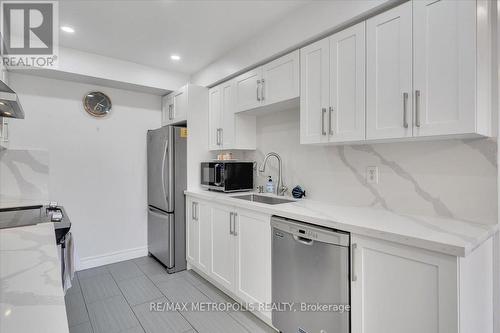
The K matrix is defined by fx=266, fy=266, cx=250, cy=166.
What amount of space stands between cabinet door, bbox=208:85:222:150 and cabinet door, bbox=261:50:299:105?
2.61 ft

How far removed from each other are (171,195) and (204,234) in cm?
63

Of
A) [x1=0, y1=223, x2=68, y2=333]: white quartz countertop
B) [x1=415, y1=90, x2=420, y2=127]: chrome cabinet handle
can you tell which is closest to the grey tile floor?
[x1=0, y1=223, x2=68, y2=333]: white quartz countertop

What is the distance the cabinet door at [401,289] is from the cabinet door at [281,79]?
1.29 m

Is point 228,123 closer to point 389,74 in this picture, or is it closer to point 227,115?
point 227,115

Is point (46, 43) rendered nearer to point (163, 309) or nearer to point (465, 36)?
point (163, 309)

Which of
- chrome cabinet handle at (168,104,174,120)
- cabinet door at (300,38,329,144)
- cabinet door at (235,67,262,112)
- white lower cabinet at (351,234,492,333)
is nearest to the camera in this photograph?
white lower cabinet at (351,234,492,333)

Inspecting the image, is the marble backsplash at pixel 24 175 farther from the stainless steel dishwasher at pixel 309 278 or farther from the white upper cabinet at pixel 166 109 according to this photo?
the stainless steel dishwasher at pixel 309 278

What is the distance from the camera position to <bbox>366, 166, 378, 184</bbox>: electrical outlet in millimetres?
1967

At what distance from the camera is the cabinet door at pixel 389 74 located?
1.51 meters

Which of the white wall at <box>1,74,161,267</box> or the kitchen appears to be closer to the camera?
the kitchen

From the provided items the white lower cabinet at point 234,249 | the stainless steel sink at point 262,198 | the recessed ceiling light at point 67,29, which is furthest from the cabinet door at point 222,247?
the recessed ceiling light at point 67,29

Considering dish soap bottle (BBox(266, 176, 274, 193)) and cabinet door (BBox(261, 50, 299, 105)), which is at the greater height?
cabinet door (BBox(261, 50, 299, 105))

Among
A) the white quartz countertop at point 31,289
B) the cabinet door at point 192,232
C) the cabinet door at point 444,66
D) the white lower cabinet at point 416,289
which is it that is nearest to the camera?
the white quartz countertop at point 31,289

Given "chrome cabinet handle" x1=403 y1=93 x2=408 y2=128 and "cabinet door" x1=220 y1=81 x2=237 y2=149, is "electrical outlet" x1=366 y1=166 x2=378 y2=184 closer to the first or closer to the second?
"chrome cabinet handle" x1=403 y1=93 x2=408 y2=128
